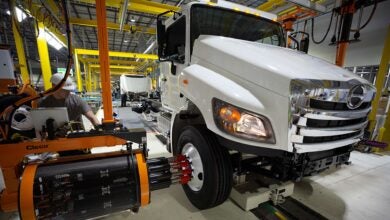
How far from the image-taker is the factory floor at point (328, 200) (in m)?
2.02

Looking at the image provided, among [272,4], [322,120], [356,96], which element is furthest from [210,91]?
[272,4]

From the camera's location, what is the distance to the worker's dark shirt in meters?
2.57

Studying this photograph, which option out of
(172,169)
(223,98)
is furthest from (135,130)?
(223,98)

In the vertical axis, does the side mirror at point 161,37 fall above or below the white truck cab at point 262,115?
above

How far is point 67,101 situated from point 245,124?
2.65 m

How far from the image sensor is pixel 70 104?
267cm

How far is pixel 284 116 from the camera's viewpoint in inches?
47.8

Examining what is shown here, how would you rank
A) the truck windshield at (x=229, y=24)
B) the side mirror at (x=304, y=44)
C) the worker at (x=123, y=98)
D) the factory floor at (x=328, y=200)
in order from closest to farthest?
1. the factory floor at (x=328, y=200)
2. the truck windshield at (x=229, y=24)
3. the side mirror at (x=304, y=44)
4. the worker at (x=123, y=98)

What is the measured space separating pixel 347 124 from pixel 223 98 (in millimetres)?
1094

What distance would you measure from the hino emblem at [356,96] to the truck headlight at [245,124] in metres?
0.73

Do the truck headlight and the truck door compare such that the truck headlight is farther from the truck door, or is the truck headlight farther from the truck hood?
the truck door

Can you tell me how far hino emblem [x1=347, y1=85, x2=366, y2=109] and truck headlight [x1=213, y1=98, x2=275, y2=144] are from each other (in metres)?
0.73

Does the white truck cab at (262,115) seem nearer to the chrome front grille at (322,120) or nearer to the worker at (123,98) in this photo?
the chrome front grille at (322,120)

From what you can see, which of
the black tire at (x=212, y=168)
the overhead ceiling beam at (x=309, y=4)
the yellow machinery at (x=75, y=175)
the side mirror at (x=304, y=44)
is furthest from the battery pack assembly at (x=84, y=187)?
the overhead ceiling beam at (x=309, y=4)
